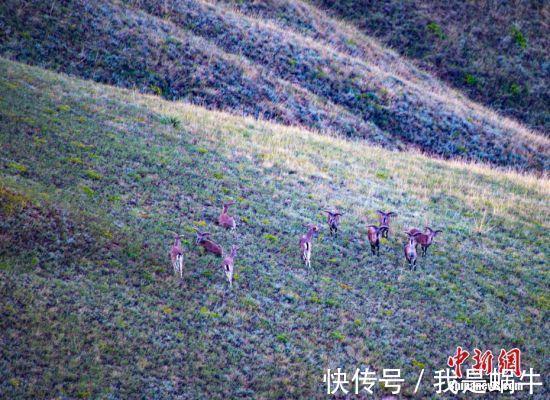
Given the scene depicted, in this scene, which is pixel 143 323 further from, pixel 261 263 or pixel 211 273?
pixel 261 263

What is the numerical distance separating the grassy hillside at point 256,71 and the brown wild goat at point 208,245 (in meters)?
18.1

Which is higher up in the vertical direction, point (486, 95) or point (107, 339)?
point (486, 95)

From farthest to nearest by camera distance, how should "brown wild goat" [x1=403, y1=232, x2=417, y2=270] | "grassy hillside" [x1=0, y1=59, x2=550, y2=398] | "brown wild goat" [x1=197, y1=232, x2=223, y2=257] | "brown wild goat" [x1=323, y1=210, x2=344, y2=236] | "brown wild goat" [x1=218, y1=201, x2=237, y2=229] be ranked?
"brown wild goat" [x1=323, y1=210, x2=344, y2=236] < "brown wild goat" [x1=403, y1=232, x2=417, y2=270] < "brown wild goat" [x1=218, y1=201, x2=237, y2=229] < "brown wild goat" [x1=197, y1=232, x2=223, y2=257] < "grassy hillside" [x1=0, y1=59, x2=550, y2=398]

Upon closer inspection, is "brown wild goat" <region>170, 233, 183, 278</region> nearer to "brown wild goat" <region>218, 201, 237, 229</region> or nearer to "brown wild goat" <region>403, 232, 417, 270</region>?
"brown wild goat" <region>218, 201, 237, 229</region>

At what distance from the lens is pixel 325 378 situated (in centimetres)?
1312

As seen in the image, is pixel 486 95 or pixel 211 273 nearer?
pixel 211 273

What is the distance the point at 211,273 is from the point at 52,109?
11.8 m

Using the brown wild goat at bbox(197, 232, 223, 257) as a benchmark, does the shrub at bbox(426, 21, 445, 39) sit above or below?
above

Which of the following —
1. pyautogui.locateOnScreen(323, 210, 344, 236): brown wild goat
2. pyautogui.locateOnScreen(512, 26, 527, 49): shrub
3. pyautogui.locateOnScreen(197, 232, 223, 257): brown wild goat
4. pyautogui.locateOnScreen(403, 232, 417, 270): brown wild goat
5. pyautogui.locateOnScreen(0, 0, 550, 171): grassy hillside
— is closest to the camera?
pyautogui.locateOnScreen(197, 232, 223, 257): brown wild goat

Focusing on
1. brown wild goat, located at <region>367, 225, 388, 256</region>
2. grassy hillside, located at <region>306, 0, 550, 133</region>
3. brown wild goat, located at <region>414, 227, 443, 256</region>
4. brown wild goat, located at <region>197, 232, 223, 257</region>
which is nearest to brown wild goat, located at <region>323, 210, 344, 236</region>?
brown wild goat, located at <region>367, 225, 388, 256</region>

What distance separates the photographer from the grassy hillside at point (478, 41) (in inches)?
2012

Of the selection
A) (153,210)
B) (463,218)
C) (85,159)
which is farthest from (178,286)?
(463,218)

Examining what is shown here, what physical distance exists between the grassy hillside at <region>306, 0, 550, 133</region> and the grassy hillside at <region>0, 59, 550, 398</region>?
84.5 feet

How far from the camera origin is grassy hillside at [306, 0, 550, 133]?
51094mm
